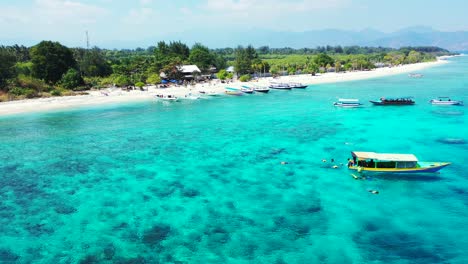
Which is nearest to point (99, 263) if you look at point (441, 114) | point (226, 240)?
point (226, 240)

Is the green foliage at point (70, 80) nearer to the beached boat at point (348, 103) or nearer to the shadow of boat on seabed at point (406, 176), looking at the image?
the beached boat at point (348, 103)

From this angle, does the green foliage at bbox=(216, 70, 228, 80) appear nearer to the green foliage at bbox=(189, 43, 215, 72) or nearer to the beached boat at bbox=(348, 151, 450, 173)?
the green foliage at bbox=(189, 43, 215, 72)

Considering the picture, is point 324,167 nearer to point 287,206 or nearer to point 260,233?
point 287,206

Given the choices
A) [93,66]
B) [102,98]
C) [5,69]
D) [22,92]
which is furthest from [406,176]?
[93,66]

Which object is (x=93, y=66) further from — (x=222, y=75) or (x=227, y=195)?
(x=227, y=195)

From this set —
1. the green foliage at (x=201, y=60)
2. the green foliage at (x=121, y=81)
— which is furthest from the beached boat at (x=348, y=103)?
the green foliage at (x=201, y=60)

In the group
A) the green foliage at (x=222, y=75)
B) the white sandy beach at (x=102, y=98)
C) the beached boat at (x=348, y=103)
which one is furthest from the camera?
the green foliage at (x=222, y=75)
